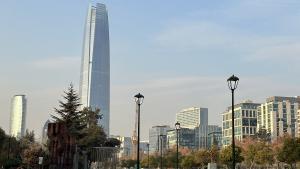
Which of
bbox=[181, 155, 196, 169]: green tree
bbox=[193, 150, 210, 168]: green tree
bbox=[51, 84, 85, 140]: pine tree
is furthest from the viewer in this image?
bbox=[181, 155, 196, 169]: green tree

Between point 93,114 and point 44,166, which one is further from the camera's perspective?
point 93,114

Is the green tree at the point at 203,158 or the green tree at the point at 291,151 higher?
the green tree at the point at 291,151

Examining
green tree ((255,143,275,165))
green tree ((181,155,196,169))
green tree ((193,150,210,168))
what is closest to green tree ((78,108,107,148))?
green tree ((193,150,210,168))

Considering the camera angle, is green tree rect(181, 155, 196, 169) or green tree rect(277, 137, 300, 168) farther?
green tree rect(181, 155, 196, 169)

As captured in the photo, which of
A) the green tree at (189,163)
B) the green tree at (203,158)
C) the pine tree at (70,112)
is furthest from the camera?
the green tree at (189,163)

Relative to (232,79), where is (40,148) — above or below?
below

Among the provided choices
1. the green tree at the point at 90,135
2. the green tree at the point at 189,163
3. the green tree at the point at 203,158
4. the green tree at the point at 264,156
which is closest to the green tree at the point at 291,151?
the green tree at the point at 264,156

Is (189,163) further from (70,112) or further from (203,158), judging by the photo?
(70,112)

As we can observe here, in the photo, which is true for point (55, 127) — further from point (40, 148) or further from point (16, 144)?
point (16, 144)

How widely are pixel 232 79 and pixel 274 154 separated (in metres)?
59.9

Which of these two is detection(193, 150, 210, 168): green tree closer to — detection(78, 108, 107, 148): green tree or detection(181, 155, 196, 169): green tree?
detection(181, 155, 196, 169): green tree

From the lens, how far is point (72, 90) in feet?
217

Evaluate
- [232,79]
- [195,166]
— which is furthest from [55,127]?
[195,166]

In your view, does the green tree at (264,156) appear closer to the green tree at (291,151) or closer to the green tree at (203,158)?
the green tree at (203,158)
